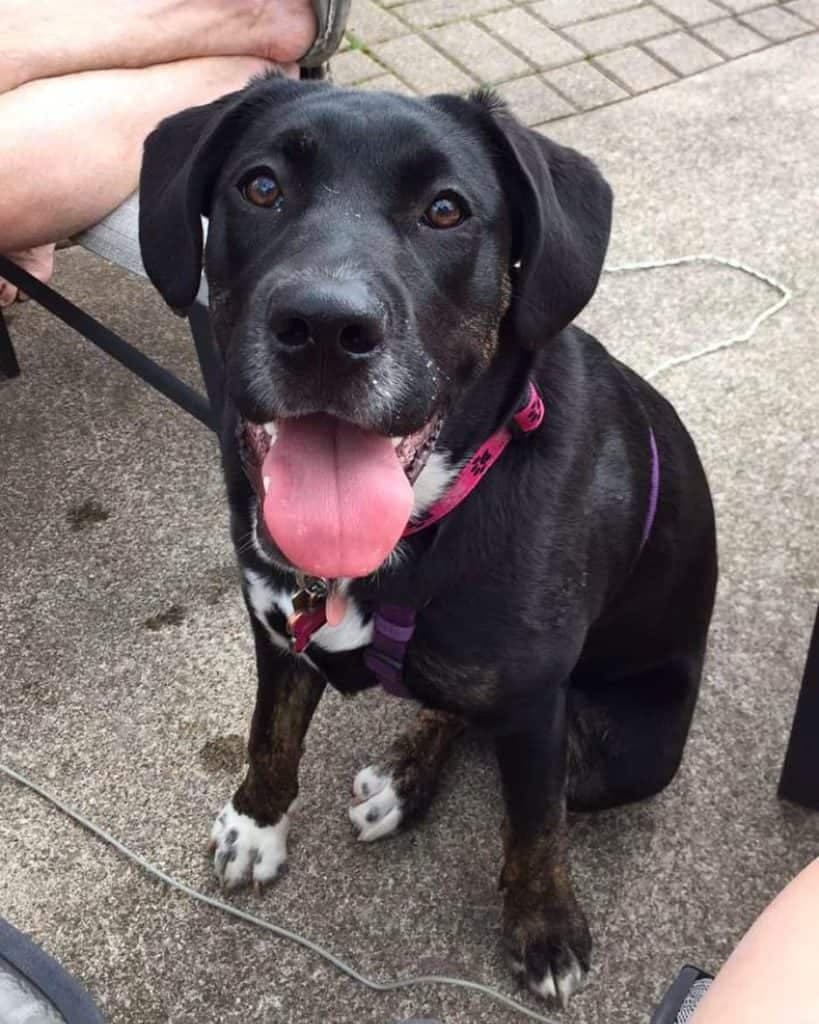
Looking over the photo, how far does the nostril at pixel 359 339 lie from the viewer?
4.85 ft

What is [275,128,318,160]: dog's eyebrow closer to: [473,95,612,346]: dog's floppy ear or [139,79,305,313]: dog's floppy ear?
[139,79,305,313]: dog's floppy ear

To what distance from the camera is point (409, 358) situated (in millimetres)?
1557

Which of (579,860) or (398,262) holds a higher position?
(398,262)

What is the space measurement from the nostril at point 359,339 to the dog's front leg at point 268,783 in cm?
82

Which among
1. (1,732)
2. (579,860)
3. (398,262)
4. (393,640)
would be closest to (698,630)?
(579,860)

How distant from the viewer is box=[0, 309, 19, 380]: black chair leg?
3.31 m

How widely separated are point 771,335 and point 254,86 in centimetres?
213

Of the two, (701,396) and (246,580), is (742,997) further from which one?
(701,396)

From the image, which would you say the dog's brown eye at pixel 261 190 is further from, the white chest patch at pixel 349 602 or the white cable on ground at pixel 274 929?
the white cable on ground at pixel 274 929

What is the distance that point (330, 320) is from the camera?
1461mm

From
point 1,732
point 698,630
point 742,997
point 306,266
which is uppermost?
point 306,266

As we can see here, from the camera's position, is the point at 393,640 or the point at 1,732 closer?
the point at 393,640

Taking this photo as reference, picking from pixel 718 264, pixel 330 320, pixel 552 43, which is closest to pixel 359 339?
pixel 330 320

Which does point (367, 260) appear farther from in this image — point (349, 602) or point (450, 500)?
point (349, 602)
